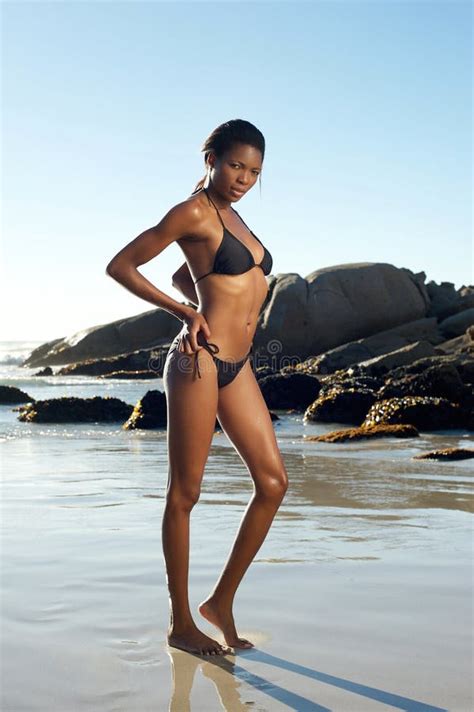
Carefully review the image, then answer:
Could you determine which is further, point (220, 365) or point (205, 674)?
point (220, 365)

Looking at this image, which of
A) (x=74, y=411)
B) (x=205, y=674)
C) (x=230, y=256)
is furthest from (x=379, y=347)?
(x=205, y=674)

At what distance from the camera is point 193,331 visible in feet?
13.1

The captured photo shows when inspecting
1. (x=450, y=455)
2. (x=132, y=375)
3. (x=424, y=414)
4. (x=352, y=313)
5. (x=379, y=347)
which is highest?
(x=352, y=313)

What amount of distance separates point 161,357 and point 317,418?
15.7 metres

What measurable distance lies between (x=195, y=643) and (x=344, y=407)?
11399 mm

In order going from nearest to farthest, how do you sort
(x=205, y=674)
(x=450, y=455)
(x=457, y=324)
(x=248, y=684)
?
1. (x=248, y=684)
2. (x=205, y=674)
3. (x=450, y=455)
4. (x=457, y=324)

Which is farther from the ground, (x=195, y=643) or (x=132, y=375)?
(x=132, y=375)

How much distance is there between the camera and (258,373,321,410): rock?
1797cm

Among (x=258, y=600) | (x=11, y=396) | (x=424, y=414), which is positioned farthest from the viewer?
(x=11, y=396)

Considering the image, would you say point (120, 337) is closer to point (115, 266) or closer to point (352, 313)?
point (352, 313)

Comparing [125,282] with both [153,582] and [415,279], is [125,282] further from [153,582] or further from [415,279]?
[415,279]

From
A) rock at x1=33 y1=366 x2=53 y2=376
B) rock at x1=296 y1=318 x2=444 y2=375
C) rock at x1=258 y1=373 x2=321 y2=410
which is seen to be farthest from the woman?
rock at x1=33 y1=366 x2=53 y2=376

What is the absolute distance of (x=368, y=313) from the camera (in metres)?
31.8

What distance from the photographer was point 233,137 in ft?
13.5
